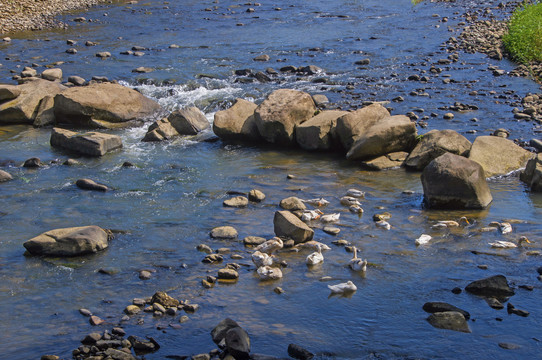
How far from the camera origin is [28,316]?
6.91 metres

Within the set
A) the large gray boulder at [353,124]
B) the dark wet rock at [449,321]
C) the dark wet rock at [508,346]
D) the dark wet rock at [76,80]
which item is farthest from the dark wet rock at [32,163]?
the dark wet rock at [508,346]

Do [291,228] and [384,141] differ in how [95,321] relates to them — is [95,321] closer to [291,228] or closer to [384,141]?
[291,228]

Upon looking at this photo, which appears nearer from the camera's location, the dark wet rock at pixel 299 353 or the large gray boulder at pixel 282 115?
the dark wet rock at pixel 299 353

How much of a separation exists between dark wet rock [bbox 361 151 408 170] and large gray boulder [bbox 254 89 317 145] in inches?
74.5

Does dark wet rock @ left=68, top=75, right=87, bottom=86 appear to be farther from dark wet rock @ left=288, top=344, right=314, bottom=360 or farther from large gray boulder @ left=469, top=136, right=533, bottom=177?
dark wet rock @ left=288, top=344, right=314, bottom=360

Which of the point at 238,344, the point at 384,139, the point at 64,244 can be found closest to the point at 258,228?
the point at 64,244

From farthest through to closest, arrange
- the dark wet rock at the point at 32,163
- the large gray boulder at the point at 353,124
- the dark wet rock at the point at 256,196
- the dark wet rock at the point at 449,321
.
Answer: the large gray boulder at the point at 353,124 < the dark wet rock at the point at 32,163 < the dark wet rock at the point at 256,196 < the dark wet rock at the point at 449,321

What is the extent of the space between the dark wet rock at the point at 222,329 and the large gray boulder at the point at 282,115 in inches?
279

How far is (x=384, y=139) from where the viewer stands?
1202 centimetres

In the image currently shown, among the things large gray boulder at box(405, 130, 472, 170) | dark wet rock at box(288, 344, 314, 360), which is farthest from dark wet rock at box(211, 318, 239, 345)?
large gray boulder at box(405, 130, 472, 170)

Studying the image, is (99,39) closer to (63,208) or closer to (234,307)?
(63,208)

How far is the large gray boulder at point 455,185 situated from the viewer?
Result: 31.9 feet

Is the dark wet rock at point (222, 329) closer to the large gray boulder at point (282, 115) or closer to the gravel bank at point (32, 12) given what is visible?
the large gray boulder at point (282, 115)

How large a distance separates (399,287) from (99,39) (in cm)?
1896
